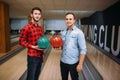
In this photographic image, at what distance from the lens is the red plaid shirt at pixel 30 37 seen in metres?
2.53

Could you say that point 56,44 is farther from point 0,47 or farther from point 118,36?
point 0,47

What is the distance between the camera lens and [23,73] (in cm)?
446

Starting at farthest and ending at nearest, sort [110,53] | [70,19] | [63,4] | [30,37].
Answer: [63,4], [110,53], [30,37], [70,19]

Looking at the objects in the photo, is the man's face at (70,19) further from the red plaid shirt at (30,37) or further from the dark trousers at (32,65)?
the dark trousers at (32,65)

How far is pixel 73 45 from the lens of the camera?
2404 mm

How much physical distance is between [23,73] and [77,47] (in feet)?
7.88

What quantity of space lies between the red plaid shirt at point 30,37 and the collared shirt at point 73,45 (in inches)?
15.7

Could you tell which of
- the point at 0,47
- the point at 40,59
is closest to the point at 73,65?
the point at 40,59

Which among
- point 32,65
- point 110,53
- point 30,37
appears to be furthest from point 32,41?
point 110,53

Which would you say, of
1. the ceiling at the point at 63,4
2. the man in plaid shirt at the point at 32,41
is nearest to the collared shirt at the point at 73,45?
the man in plaid shirt at the point at 32,41

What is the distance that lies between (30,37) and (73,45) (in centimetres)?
60

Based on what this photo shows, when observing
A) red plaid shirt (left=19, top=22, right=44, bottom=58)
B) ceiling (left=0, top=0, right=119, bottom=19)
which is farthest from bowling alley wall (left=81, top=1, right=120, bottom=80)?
red plaid shirt (left=19, top=22, right=44, bottom=58)

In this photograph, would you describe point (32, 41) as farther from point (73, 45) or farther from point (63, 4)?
point (63, 4)

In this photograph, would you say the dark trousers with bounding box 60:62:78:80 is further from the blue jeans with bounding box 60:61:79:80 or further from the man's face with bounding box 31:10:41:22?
the man's face with bounding box 31:10:41:22
